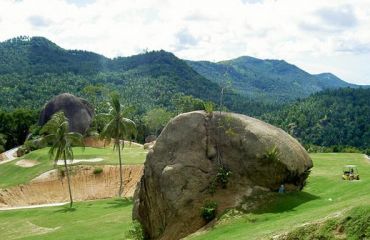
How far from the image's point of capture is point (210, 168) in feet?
87.0

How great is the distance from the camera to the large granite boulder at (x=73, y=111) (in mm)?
94500

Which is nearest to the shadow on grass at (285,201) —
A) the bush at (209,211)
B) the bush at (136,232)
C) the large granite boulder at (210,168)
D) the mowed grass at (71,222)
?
the large granite boulder at (210,168)

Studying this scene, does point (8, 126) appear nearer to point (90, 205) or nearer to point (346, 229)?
point (90, 205)

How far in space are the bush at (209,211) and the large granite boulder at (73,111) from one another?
72154 mm

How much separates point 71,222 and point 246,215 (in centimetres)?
2296

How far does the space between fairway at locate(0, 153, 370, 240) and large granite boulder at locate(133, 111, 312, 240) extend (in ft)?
5.02

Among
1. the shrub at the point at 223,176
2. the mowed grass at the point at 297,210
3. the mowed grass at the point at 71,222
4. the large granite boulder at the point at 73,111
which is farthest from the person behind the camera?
the large granite boulder at the point at 73,111

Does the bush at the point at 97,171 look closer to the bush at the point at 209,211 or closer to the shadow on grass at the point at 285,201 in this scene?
the bush at the point at 209,211

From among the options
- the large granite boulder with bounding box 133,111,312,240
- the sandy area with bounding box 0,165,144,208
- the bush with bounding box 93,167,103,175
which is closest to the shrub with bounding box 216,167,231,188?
the large granite boulder with bounding box 133,111,312,240

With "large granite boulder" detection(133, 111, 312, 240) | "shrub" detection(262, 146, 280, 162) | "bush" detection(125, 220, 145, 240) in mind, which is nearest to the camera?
"shrub" detection(262, 146, 280, 162)

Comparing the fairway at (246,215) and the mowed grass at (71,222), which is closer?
the fairway at (246,215)

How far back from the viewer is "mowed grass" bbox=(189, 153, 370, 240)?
18.2 metres

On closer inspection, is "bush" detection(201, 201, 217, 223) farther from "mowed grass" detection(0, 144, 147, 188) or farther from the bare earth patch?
the bare earth patch

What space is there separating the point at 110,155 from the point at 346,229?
57751 millimetres
